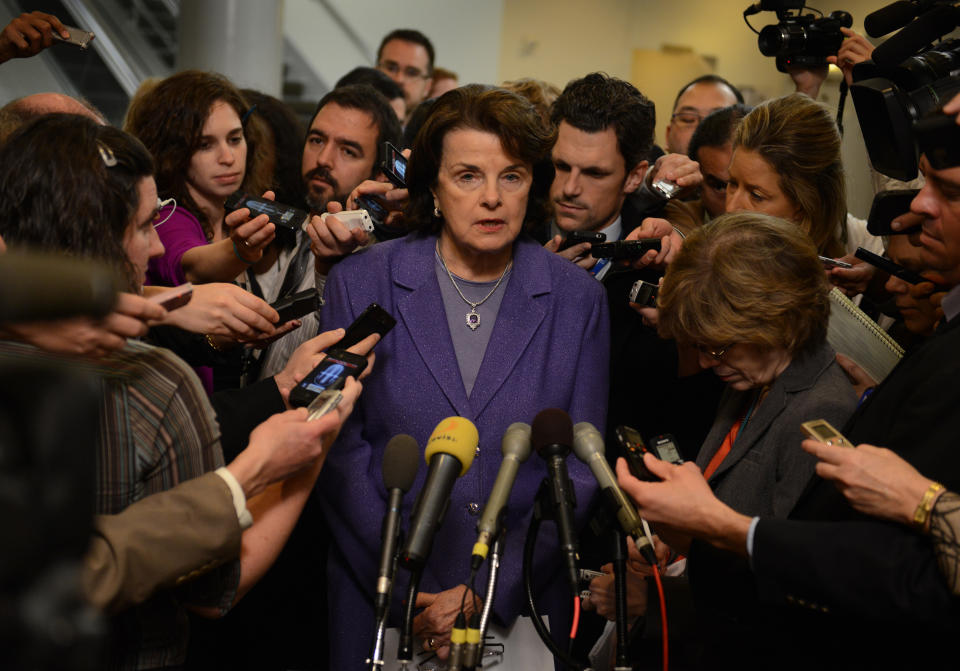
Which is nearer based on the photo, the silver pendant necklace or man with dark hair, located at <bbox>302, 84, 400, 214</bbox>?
the silver pendant necklace

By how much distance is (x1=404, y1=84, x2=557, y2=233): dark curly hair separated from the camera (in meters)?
2.22

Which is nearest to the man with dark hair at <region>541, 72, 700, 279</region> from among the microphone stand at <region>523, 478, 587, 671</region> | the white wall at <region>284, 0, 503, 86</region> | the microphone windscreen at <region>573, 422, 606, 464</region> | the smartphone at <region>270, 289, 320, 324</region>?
the smartphone at <region>270, 289, 320, 324</region>

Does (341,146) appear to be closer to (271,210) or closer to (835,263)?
(271,210)

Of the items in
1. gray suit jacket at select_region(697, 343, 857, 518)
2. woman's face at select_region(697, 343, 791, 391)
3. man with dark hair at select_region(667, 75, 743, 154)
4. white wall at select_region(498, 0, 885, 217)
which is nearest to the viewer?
gray suit jacket at select_region(697, 343, 857, 518)

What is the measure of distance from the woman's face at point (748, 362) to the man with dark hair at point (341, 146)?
1634 mm

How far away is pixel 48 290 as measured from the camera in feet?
2.71

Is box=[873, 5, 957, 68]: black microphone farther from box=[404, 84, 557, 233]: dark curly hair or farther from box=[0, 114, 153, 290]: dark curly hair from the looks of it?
box=[0, 114, 153, 290]: dark curly hair

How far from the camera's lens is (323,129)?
321 cm

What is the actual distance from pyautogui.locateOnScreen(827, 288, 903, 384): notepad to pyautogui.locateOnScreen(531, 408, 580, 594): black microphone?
92 centimetres

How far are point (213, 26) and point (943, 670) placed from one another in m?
5.93

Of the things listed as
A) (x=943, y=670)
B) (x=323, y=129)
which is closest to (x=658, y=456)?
(x=943, y=670)

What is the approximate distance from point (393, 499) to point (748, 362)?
913 millimetres

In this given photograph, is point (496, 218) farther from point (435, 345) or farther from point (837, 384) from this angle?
point (837, 384)

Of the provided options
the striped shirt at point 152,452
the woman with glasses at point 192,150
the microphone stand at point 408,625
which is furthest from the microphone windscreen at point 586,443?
the woman with glasses at point 192,150
